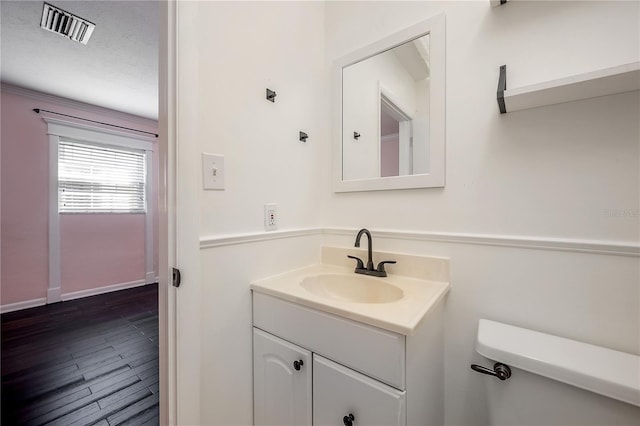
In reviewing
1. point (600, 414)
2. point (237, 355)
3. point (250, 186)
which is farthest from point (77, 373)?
point (600, 414)

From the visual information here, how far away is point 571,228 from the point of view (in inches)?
33.8

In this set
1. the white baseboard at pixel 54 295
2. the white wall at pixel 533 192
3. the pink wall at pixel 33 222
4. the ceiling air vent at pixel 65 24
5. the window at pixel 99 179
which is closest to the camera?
the white wall at pixel 533 192

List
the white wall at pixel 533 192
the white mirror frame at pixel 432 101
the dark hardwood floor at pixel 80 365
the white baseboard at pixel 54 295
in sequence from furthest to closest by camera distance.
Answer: the white baseboard at pixel 54 295
the dark hardwood floor at pixel 80 365
the white mirror frame at pixel 432 101
the white wall at pixel 533 192

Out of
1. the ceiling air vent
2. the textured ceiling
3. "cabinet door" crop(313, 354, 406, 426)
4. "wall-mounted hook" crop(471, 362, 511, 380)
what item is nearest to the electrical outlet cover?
"cabinet door" crop(313, 354, 406, 426)

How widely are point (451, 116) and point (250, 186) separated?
0.90 meters

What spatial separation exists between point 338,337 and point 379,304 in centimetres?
17

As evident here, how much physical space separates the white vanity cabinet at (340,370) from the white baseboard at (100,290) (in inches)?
132

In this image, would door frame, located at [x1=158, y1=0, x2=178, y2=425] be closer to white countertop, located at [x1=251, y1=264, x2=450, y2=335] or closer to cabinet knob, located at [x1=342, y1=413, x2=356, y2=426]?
white countertop, located at [x1=251, y1=264, x2=450, y2=335]

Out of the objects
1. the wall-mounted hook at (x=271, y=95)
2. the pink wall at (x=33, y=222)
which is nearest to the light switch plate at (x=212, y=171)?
the wall-mounted hook at (x=271, y=95)

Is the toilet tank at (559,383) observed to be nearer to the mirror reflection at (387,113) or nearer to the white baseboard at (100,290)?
the mirror reflection at (387,113)

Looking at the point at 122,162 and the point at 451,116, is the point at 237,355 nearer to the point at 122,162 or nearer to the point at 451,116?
the point at 451,116

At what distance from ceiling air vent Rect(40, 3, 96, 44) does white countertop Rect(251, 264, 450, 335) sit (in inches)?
89.4

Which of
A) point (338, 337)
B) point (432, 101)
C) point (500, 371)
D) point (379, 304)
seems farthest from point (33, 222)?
point (500, 371)

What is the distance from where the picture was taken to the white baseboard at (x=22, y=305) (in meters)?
2.66
